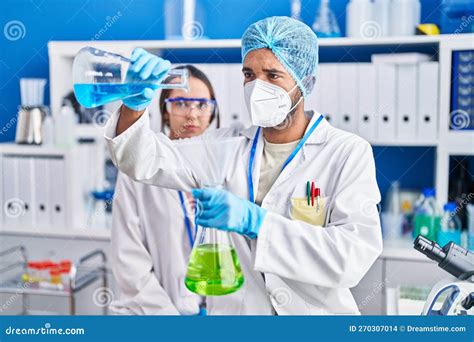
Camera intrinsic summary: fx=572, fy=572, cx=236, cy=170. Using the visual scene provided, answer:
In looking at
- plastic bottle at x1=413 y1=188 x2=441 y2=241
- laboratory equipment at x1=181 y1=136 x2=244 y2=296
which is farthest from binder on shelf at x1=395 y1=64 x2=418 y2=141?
Answer: laboratory equipment at x1=181 y1=136 x2=244 y2=296

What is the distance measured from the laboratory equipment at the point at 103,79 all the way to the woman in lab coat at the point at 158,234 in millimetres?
468

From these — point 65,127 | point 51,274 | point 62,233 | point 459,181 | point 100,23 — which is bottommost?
point 51,274

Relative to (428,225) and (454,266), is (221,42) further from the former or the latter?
(454,266)

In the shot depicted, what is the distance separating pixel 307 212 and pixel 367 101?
3.42ft

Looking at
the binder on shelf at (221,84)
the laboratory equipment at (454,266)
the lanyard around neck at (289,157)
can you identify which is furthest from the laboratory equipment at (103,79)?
the binder on shelf at (221,84)

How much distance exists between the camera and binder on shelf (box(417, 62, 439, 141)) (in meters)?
2.26

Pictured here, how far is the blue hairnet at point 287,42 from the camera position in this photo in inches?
53.9

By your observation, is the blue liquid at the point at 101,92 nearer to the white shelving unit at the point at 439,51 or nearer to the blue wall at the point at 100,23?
the blue wall at the point at 100,23

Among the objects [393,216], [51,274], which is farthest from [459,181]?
[51,274]

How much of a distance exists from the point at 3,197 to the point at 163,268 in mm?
1242

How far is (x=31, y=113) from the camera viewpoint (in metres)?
2.49

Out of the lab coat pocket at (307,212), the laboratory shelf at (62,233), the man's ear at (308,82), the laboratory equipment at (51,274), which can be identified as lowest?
the laboratory equipment at (51,274)
